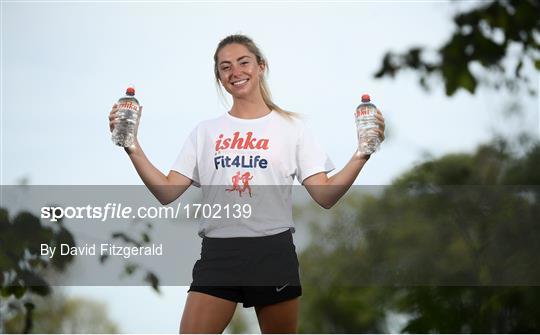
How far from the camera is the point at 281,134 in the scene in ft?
14.5

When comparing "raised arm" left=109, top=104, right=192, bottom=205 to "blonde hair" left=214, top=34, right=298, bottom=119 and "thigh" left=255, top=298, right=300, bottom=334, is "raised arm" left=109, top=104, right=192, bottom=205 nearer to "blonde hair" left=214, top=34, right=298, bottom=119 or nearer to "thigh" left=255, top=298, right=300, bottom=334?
"blonde hair" left=214, top=34, right=298, bottom=119

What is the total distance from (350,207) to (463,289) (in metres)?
2.59

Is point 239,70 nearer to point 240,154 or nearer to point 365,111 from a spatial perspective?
point 240,154

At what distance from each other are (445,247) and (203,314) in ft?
24.0

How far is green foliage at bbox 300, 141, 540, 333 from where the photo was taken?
360 inches

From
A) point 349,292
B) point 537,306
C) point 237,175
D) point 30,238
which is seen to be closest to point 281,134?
point 237,175

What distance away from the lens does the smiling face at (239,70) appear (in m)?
4.59

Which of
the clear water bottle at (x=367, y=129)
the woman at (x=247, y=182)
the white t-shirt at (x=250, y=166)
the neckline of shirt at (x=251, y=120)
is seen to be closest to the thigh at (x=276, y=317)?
the woman at (x=247, y=182)

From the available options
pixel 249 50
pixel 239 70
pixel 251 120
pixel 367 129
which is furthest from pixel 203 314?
pixel 249 50

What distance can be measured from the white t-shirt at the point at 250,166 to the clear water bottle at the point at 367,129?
11.1 inches

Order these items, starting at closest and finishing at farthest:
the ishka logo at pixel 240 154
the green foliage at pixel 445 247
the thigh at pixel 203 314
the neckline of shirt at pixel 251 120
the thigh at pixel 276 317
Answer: the thigh at pixel 203 314 < the thigh at pixel 276 317 < the ishka logo at pixel 240 154 < the neckline of shirt at pixel 251 120 < the green foliage at pixel 445 247

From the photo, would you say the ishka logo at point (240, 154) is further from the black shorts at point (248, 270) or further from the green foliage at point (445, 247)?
the green foliage at point (445, 247)

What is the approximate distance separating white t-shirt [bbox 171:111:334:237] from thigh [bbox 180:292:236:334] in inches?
13.6

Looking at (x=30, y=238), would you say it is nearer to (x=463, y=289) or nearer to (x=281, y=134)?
(x=281, y=134)
